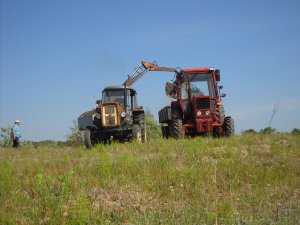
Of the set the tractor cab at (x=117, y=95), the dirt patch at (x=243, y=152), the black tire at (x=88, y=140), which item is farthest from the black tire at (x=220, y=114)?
the dirt patch at (x=243, y=152)

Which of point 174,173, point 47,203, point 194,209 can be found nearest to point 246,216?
point 194,209

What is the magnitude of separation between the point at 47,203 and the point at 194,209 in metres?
1.73

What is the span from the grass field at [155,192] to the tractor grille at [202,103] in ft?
20.6

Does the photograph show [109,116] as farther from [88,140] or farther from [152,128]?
[152,128]

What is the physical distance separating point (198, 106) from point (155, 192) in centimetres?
890

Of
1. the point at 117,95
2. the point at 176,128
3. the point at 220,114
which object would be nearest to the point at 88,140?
the point at 117,95

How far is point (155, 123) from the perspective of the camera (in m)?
28.3

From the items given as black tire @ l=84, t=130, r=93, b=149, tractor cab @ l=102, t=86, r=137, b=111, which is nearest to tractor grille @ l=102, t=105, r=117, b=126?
black tire @ l=84, t=130, r=93, b=149

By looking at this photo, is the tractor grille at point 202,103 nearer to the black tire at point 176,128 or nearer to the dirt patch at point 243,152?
the black tire at point 176,128

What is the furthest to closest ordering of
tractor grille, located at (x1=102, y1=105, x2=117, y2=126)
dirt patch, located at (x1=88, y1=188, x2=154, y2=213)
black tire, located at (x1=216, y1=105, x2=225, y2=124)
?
1. black tire, located at (x1=216, y1=105, x2=225, y2=124)
2. tractor grille, located at (x1=102, y1=105, x2=117, y2=126)
3. dirt patch, located at (x1=88, y1=188, x2=154, y2=213)

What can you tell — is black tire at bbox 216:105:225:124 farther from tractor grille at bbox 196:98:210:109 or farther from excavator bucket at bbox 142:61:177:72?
excavator bucket at bbox 142:61:177:72

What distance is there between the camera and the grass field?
4117 mm

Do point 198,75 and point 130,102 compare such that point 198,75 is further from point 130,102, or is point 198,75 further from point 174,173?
point 174,173

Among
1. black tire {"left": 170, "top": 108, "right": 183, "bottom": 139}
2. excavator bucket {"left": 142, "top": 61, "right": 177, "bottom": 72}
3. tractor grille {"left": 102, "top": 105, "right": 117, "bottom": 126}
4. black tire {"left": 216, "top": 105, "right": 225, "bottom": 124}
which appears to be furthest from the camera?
excavator bucket {"left": 142, "top": 61, "right": 177, "bottom": 72}
